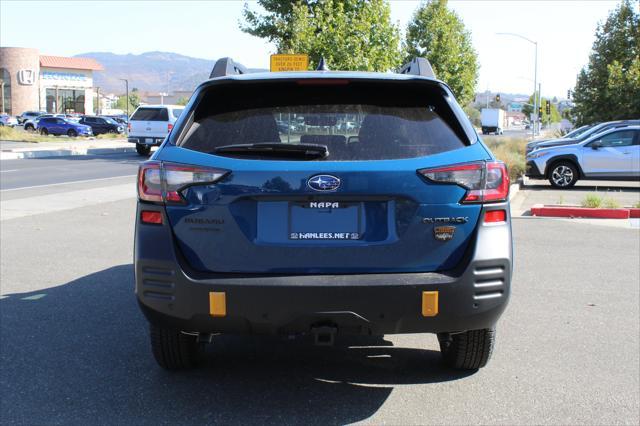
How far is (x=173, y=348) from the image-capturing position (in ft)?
14.8

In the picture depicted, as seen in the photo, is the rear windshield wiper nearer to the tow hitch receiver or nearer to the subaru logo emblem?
the subaru logo emblem

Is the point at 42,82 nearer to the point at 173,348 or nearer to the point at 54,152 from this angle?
the point at 54,152

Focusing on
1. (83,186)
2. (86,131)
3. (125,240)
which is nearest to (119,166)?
(83,186)

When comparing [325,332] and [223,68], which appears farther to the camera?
[223,68]

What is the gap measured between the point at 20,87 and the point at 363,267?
10667cm

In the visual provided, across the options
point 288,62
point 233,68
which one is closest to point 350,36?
point 288,62

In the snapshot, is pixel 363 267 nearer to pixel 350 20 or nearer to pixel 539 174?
pixel 539 174

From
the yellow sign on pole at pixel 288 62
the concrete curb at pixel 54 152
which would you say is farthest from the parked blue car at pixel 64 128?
the yellow sign on pole at pixel 288 62

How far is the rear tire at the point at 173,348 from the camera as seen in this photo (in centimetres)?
442

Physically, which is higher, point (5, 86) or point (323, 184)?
point (5, 86)

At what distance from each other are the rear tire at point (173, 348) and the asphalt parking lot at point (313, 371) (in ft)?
0.34

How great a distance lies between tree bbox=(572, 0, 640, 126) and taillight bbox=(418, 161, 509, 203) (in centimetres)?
3389

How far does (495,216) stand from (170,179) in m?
1.69

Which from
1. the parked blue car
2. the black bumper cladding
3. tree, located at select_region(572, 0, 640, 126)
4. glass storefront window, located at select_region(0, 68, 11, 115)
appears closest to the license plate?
the black bumper cladding
